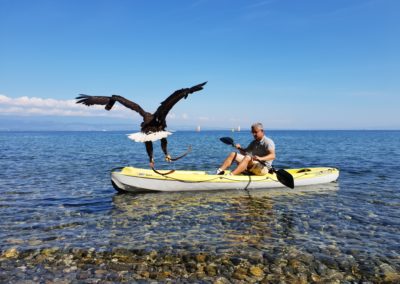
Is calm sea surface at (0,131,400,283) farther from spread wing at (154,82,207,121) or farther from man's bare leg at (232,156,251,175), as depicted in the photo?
spread wing at (154,82,207,121)

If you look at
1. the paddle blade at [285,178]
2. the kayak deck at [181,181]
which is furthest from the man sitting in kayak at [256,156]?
the paddle blade at [285,178]

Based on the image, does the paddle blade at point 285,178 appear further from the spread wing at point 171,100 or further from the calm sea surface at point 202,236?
the spread wing at point 171,100

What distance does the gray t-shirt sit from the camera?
1416 centimetres

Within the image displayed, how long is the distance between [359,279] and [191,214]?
534 cm

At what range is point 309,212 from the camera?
10938mm

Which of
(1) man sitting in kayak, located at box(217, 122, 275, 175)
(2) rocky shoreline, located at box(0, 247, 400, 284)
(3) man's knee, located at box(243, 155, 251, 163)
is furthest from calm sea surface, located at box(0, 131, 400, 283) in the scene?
(3) man's knee, located at box(243, 155, 251, 163)

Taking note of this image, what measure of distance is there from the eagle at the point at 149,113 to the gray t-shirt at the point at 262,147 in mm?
5146

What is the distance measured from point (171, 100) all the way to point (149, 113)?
0.96 m

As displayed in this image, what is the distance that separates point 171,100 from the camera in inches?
383

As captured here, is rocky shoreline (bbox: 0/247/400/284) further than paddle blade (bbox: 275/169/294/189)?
No

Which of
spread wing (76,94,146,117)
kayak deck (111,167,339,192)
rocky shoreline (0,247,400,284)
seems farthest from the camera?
A: kayak deck (111,167,339,192)

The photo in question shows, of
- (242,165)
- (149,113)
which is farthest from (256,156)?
(149,113)

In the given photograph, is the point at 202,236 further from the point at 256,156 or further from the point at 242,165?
the point at 256,156

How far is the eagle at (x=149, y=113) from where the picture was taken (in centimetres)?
961
